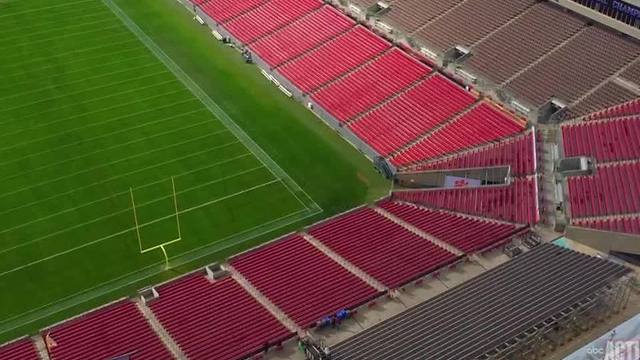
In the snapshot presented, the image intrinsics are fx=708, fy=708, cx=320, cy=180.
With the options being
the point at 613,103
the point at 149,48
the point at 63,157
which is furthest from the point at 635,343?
the point at 149,48

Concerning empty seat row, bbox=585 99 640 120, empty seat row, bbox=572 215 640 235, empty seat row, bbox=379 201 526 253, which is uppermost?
empty seat row, bbox=585 99 640 120

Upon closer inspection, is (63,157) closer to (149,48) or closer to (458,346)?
(149,48)

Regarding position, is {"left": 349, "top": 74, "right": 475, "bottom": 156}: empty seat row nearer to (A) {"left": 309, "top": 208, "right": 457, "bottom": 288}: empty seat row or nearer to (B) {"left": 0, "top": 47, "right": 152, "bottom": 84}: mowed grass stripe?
Answer: (A) {"left": 309, "top": 208, "right": 457, "bottom": 288}: empty seat row

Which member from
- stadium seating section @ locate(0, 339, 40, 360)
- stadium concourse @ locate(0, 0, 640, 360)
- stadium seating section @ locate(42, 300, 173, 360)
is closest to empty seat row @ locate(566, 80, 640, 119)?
stadium concourse @ locate(0, 0, 640, 360)

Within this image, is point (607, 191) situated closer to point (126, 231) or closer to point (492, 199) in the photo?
point (492, 199)

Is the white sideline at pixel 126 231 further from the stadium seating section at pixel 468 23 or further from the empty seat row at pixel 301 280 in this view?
the stadium seating section at pixel 468 23

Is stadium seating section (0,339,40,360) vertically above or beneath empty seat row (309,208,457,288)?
beneath
